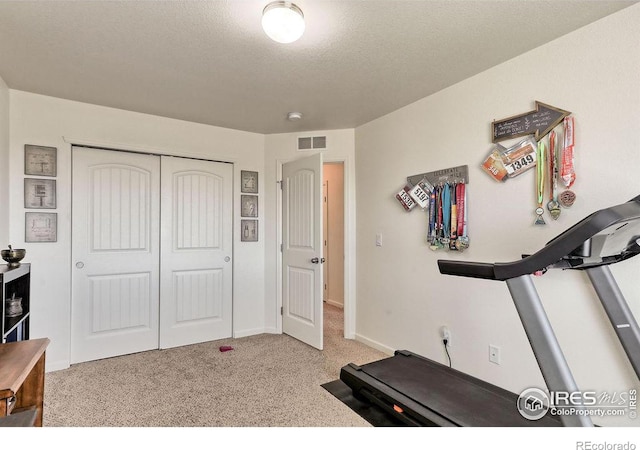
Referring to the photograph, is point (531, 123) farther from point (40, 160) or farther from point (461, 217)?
point (40, 160)

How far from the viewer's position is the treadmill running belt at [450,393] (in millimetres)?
1514

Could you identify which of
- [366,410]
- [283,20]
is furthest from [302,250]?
[283,20]

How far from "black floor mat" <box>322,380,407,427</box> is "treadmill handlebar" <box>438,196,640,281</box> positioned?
786 mm

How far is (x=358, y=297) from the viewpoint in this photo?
3.64 metres

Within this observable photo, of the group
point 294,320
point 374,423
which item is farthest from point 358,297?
point 374,423

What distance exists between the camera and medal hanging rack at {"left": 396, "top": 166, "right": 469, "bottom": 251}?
8.39 ft

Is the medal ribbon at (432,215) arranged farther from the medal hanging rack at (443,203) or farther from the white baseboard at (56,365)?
the white baseboard at (56,365)

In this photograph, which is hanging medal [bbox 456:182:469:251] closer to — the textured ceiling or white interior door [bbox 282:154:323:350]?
the textured ceiling

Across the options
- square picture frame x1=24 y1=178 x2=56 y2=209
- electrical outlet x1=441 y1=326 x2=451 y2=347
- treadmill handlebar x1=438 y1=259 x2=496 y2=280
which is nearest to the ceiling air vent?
electrical outlet x1=441 y1=326 x2=451 y2=347

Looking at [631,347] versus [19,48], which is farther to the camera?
[19,48]

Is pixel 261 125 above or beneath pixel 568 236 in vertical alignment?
above

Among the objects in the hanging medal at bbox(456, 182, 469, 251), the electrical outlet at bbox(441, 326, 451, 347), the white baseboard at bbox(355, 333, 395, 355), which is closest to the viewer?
the hanging medal at bbox(456, 182, 469, 251)
